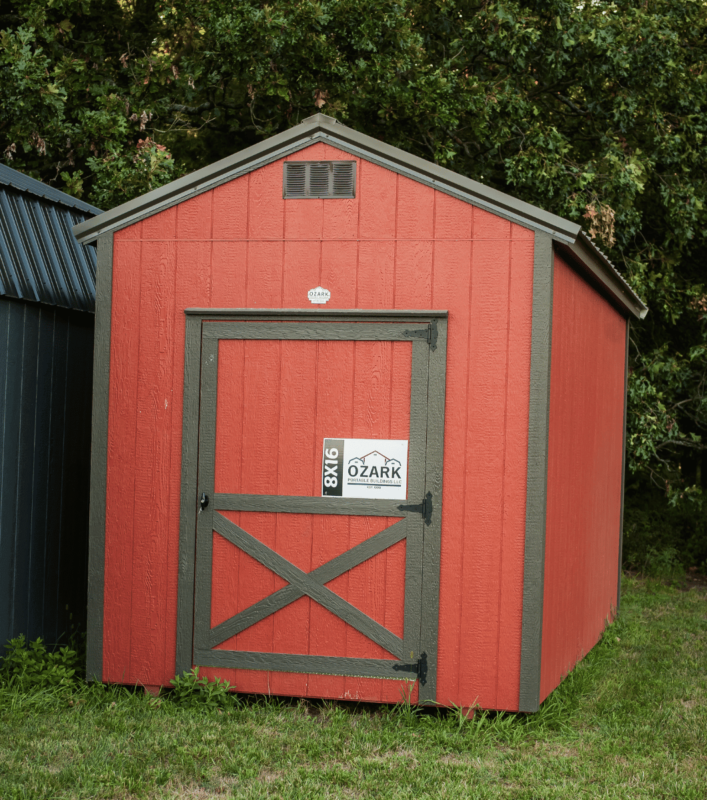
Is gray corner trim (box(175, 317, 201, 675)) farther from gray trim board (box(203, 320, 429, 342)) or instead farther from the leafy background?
the leafy background

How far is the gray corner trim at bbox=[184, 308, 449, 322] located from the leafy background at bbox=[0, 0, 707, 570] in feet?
15.6

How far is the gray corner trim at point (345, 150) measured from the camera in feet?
18.7

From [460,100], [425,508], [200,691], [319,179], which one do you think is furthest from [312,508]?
[460,100]

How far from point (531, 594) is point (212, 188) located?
322 cm

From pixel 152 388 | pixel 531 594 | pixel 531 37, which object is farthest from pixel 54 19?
pixel 531 594

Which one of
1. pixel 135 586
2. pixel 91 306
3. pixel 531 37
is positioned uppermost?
pixel 531 37

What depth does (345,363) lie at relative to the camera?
594 cm

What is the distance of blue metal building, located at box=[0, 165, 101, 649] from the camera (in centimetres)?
653

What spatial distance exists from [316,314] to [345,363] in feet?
1.16

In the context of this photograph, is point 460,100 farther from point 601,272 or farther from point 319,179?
point 319,179

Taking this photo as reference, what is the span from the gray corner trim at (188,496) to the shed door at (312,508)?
42 mm

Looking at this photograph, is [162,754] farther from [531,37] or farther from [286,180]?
[531,37]

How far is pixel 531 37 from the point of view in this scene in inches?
425

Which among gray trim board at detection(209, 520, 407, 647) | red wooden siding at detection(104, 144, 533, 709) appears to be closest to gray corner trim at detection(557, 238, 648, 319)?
red wooden siding at detection(104, 144, 533, 709)
